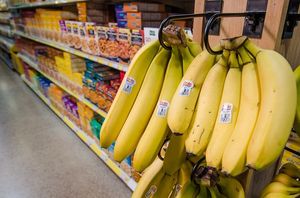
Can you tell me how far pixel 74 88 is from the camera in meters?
1.92

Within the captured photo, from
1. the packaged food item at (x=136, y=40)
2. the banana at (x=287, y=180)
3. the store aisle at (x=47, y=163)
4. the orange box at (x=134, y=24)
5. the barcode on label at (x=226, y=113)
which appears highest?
the orange box at (x=134, y=24)

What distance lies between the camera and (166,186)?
0.69 m

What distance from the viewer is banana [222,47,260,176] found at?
1.15ft

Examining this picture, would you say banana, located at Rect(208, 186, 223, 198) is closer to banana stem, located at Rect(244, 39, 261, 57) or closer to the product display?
the product display

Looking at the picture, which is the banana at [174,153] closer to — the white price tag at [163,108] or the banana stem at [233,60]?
the white price tag at [163,108]

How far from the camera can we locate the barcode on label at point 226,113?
394 mm

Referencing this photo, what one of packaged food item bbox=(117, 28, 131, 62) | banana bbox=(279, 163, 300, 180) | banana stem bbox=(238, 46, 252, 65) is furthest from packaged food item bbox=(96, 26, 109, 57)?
banana bbox=(279, 163, 300, 180)

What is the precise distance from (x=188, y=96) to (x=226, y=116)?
3.3 inches

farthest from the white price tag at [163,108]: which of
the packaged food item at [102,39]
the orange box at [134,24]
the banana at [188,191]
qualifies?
the packaged food item at [102,39]

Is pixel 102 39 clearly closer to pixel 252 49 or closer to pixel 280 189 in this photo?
pixel 252 49

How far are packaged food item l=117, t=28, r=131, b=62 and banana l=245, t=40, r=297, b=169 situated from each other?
88 centimetres

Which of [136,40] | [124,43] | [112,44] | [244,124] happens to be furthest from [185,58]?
[112,44]

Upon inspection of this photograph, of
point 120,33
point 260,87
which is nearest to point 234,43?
point 260,87

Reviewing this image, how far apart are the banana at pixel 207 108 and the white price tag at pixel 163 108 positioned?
82 millimetres
